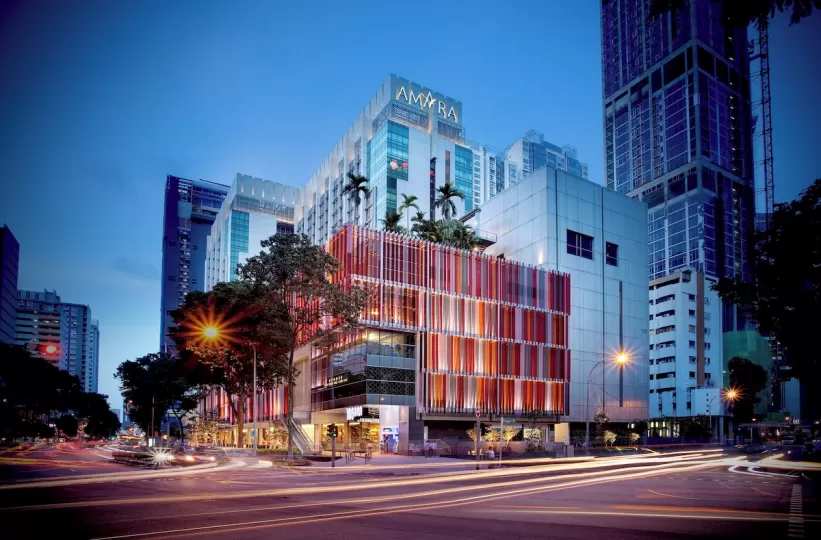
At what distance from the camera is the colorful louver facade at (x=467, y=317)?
70938mm

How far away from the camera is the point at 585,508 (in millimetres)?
20156

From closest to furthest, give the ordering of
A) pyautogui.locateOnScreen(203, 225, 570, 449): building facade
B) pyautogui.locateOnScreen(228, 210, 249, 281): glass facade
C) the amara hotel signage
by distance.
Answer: pyautogui.locateOnScreen(203, 225, 570, 449): building facade, the amara hotel signage, pyautogui.locateOnScreen(228, 210, 249, 281): glass facade

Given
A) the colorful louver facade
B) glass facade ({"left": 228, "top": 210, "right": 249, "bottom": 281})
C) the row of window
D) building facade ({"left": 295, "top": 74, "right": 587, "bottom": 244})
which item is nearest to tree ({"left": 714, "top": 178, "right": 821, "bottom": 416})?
the colorful louver facade

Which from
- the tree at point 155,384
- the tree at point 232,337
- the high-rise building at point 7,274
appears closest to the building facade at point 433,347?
the tree at point 232,337

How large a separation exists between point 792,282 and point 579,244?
57.1 meters

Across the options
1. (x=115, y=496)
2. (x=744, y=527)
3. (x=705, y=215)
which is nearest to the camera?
(x=744, y=527)

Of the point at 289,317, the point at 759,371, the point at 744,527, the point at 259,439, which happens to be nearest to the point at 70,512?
the point at 744,527

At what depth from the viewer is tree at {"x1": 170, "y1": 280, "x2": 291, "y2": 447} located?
59.8 metres

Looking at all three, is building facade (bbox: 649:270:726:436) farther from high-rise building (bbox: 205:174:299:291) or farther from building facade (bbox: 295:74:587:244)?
high-rise building (bbox: 205:174:299:291)

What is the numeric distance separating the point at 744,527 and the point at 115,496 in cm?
1989

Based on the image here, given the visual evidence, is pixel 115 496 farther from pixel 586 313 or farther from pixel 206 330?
pixel 586 313

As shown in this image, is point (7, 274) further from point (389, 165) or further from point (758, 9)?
point (758, 9)

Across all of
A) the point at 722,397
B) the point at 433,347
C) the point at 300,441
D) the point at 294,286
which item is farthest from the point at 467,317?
the point at 722,397

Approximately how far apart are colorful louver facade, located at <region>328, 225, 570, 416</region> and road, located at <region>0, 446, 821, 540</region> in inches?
1535
